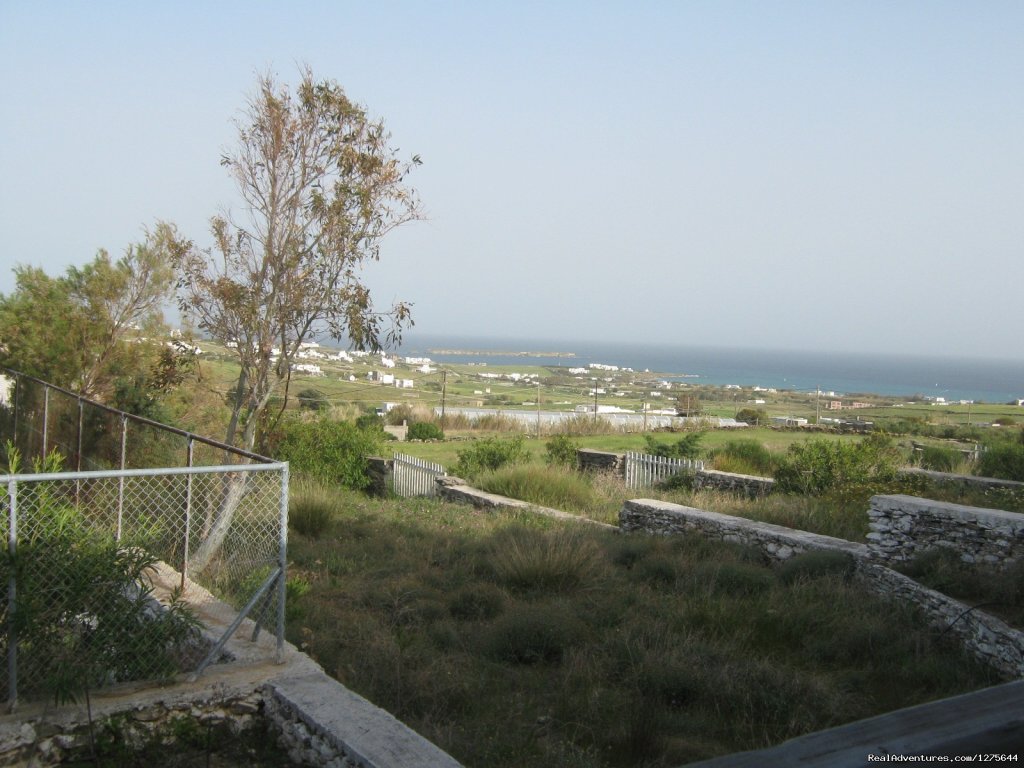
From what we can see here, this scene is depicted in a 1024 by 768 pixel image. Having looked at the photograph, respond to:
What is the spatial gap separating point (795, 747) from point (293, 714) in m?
3.92

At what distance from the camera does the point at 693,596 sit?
8.53 metres

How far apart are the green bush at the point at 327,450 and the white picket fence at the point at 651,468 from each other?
5.74 m

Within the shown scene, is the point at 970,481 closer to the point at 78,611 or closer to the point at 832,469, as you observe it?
the point at 832,469

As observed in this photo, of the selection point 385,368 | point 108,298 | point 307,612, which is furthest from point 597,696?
point 385,368

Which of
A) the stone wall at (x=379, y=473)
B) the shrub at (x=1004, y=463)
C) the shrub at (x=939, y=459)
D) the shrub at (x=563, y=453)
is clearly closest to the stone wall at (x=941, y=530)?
the shrub at (x=1004, y=463)

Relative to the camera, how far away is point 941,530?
9.47 meters

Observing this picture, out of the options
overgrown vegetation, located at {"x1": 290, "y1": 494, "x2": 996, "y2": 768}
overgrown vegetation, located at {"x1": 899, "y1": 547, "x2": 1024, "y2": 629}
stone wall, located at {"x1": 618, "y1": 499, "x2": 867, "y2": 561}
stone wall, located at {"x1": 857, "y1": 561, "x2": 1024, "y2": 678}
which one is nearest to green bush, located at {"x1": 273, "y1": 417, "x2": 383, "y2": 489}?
stone wall, located at {"x1": 618, "y1": 499, "x2": 867, "y2": 561}

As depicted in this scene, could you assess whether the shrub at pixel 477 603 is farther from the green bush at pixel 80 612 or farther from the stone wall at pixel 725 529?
the stone wall at pixel 725 529

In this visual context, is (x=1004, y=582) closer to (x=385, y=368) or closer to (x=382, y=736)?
(x=382, y=736)

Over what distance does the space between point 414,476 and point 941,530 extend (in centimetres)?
1186

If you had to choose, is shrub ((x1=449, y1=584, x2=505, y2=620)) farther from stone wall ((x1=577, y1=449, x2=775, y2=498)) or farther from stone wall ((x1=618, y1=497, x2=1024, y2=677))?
stone wall ((x1=577, y1=449, x2=775, y2=498))

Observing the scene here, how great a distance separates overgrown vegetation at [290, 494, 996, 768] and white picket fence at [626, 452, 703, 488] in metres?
7.00

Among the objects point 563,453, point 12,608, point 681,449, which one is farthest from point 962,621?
point 563,453

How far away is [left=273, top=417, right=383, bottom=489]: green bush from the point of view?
18.4m
